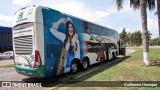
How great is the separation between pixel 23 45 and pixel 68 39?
2873mm

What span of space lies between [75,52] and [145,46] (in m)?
5.98

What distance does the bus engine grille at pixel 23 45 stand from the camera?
9570 millimetres

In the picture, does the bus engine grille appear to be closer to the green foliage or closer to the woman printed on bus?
the woman printed on bus

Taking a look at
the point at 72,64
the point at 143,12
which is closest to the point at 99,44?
the point at 143,12

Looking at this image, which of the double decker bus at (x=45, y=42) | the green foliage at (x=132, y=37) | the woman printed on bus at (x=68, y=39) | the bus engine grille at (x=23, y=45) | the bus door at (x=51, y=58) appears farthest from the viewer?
the green foliage at (x=132, y=37)

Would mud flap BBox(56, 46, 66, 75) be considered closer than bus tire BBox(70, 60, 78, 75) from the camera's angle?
Yes

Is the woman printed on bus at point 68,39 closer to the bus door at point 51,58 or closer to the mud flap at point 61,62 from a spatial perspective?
the mud flap at point 61,62

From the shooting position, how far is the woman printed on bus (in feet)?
35.2

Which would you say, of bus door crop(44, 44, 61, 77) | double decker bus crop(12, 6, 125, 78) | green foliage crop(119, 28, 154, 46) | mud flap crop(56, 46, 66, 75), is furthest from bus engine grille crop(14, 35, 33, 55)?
green foliage crop(119, 28, 154, 46)

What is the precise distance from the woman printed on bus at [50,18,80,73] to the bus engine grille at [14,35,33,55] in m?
1.33

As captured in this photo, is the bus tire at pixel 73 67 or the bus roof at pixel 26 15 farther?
the bus tire at pixel 73 67

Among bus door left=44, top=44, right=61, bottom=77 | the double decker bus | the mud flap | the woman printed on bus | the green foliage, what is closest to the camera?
the double decker bus

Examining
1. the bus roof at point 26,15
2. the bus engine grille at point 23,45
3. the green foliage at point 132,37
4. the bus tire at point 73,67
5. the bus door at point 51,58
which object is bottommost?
the bus tire at point 73,67

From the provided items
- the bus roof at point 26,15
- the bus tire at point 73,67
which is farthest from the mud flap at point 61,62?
the bus roof at point 26,15
